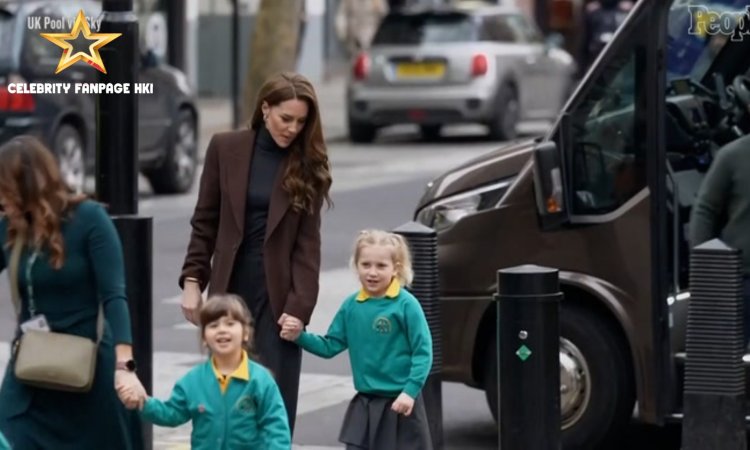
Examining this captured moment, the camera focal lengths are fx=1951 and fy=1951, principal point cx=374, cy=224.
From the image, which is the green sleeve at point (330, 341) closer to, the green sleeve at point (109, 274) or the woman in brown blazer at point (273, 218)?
the woman in brown blazer at point (273, 218)

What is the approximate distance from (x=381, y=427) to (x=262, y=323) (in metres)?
0.55

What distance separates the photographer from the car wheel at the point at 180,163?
62.2 feet

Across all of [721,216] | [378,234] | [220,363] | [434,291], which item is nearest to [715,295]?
[721,216]

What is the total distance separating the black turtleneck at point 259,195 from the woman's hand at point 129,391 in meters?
1.05

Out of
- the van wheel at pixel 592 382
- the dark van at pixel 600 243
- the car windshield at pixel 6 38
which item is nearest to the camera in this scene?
the dark van at pixel 600 243

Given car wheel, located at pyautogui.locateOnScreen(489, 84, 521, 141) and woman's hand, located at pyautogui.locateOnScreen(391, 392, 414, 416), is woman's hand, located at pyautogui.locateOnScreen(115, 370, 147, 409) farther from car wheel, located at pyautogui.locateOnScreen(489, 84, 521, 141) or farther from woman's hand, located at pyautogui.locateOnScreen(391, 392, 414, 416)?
car wheel, located at pyautogui.locateOnScreen(489, 84, 521, 141)

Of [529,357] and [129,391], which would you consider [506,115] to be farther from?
[129,391]

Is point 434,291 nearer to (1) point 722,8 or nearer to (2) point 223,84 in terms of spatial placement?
(1) point 722,8

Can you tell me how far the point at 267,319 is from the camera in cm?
675

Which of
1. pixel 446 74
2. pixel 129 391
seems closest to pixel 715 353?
pixel 129 391

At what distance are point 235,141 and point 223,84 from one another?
26.1m

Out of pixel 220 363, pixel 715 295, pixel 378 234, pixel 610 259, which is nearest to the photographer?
pixel 220 363

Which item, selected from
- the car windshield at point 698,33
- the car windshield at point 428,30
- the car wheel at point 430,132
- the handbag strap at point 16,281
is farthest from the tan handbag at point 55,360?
the car wheel at point 430,132

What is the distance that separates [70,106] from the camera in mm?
16953
